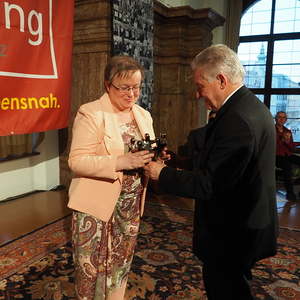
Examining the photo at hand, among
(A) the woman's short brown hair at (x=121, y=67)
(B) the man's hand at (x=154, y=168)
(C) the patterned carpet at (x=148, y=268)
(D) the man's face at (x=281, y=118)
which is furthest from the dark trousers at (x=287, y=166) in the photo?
(A) the woman's short brown hair at (x=121, y=67)

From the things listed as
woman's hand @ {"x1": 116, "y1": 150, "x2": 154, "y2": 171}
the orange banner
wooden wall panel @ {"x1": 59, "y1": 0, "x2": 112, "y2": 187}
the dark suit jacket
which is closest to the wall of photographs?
wooden wall panel @ {"x1": 59, "y1": 0, "x2": 112, "y2": 187}

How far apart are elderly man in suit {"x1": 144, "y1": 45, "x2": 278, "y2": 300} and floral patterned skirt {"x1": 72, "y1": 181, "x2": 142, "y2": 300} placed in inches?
12.5

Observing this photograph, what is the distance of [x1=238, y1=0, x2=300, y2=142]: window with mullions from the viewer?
6.19 meters

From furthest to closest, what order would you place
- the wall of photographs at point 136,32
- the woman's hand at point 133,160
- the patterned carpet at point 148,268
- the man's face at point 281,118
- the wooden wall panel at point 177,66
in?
the wooden wall panel at point 177,66
the man's face at point 281,118
the wall of photographs at point 136,32
the patterned carpet at point 148,268
the woman's hand at point 133,160

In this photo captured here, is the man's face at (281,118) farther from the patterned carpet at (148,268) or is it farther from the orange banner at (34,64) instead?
the orange banner at (34,64)

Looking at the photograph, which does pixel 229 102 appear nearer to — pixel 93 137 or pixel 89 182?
pixel 93 137

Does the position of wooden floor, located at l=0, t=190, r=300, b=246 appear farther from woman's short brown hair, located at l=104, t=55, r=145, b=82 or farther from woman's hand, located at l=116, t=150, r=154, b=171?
woman's short brown hair, located at l=104, t=55, r=145, b=82

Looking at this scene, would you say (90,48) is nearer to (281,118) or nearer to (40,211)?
(40,211)

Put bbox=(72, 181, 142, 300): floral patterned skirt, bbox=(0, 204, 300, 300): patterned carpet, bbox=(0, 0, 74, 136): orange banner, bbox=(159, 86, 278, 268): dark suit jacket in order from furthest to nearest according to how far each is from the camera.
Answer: bbox=(0, 0, 74, 136): orange banner < bbox=(0, 204, 300, 300): patterned carpet < bbox=(72, 181, 142, 300): floral patterned skirt < bbox=(159, 86, 278, 268): dark suit jacket

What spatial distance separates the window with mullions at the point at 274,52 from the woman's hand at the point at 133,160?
5533mm

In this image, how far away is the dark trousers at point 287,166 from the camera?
4.75 metres

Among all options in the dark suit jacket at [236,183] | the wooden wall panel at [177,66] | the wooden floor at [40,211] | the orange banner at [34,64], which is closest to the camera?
the dark suit jacket at [236,183]

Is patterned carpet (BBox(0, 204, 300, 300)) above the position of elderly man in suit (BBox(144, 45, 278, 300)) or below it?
below

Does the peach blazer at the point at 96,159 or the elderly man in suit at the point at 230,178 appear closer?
the elderly man in suit at the point at 230,178
